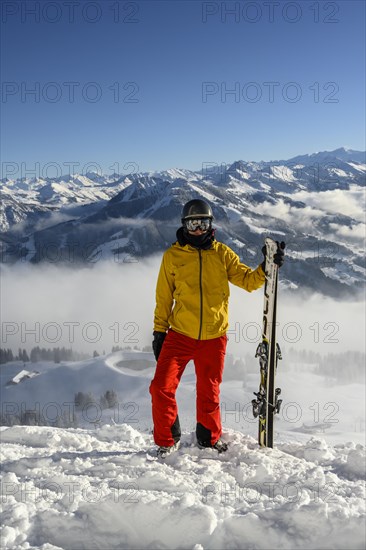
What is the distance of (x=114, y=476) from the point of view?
4.81 m

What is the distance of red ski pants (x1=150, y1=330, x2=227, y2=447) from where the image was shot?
563 centimetres

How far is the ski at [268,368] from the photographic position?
607cm

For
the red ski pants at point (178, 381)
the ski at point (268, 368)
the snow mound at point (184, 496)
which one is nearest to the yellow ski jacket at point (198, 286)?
the red ski pants at point (178, 381)

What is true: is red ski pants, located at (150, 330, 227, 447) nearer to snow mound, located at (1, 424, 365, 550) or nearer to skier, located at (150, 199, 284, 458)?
skier, located at (150, 199, 284, 458)

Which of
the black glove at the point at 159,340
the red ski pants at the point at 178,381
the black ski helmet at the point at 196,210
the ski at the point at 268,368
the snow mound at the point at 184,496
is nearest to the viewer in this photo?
the snow mound at the point at 184,496

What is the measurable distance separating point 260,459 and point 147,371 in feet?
385

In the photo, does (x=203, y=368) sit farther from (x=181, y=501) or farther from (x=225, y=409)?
(x=225, y=409)

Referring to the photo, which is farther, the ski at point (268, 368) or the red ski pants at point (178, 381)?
the ski at point (268, 368)

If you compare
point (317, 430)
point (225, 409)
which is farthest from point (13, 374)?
point (317, 430)

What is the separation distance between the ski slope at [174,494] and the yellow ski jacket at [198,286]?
1.67m

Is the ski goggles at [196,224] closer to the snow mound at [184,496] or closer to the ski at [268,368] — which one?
the ski at [268,368]

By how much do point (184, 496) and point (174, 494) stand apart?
1.49 feet

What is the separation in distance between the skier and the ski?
1.18 ft

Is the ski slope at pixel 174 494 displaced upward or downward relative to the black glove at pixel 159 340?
downward
